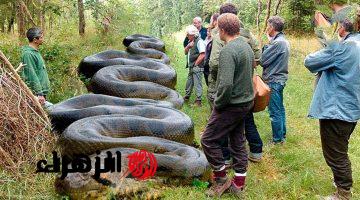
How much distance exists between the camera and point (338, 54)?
4.30 m

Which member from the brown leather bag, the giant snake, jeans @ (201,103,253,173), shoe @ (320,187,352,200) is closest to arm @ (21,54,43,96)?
the giant snake

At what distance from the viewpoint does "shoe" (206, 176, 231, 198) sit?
4.52 meters

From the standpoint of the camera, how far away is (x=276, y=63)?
613 cm

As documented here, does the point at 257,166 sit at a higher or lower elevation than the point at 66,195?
lower

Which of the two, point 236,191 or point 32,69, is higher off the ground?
point 32,69

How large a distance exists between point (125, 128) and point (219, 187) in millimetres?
1555

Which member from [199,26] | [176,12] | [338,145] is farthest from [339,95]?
[176,12]

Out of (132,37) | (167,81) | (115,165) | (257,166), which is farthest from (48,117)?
(132,37)

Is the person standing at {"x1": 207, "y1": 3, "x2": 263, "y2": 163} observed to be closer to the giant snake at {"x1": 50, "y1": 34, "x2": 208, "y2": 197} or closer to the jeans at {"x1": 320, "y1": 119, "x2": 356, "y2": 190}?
the giant snake at {"x1": 50, "y1": 34, "x2": 208, "y2": 197}

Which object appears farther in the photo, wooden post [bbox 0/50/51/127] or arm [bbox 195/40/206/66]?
arm [bbox 195/40/206/66]

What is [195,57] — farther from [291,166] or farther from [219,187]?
[219,187]

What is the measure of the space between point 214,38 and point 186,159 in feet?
5.58

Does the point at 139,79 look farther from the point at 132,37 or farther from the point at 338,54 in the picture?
the point at 132,37

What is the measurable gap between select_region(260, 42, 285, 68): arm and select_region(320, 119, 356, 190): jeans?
69.9 inches
